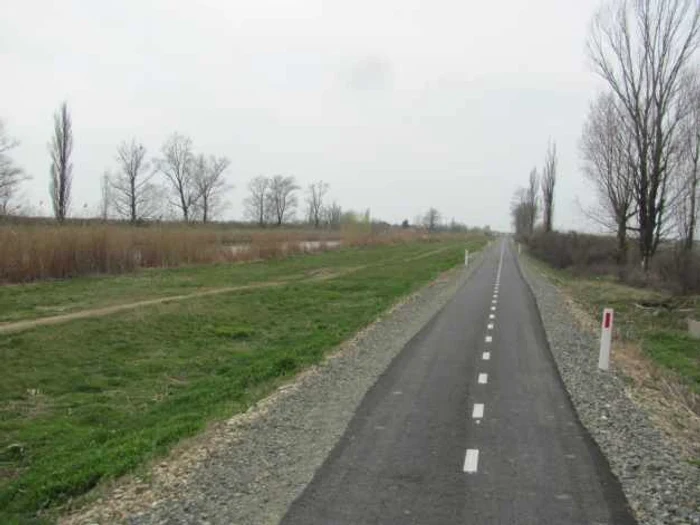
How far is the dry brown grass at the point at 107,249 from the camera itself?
22984 millimetres

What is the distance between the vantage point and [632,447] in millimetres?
6488

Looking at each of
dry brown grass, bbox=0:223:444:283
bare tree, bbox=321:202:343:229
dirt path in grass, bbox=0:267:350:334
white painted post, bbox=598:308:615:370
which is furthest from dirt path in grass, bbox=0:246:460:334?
bare tree, bbox=321:202:343:229

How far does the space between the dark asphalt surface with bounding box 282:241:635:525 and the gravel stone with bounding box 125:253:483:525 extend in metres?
0.20

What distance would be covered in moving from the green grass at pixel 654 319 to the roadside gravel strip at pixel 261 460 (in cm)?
666

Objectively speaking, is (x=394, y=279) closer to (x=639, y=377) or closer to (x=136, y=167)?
(x=639, y=377)

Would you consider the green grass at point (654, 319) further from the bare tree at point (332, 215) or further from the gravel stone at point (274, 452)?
the bare tree at point (332, 215)

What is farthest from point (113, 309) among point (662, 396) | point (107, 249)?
point (662, 396)

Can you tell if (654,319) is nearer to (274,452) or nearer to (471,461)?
(471,461)

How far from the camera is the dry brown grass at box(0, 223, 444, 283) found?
2298 cm

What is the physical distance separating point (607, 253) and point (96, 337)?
3502 cm

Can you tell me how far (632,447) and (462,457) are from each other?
6.19ft

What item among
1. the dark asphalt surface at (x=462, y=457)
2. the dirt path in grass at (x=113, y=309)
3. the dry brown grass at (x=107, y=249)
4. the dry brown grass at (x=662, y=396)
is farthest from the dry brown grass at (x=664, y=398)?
the dry brown grass at (x=107, y=249)

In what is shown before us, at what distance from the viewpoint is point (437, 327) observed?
1530 centimetres

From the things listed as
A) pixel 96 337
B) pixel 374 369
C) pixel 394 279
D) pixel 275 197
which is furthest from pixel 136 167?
pixel 374 369
